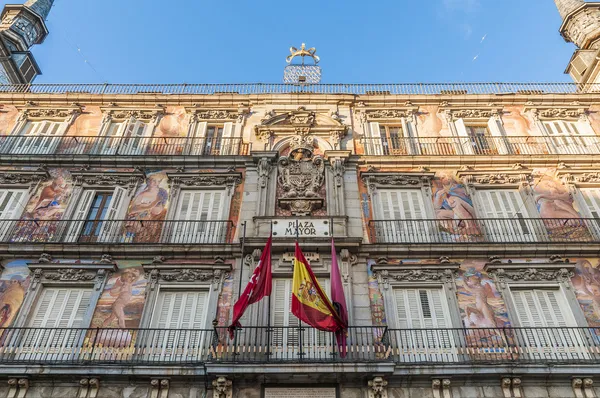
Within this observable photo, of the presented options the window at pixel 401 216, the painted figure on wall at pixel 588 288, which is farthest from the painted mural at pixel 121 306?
the painted figure on wall at pixel 588 288

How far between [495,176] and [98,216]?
1318 cm

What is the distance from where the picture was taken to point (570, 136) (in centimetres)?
1802

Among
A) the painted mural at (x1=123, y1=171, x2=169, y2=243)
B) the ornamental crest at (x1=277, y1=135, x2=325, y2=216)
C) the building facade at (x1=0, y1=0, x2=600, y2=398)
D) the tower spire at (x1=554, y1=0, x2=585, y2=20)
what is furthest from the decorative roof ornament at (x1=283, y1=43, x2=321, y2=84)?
the tower spire at (x1=554, y1=0, x2=585, y2=20)

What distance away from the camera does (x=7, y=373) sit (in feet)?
36.7

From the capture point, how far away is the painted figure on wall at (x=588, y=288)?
12.9 metres

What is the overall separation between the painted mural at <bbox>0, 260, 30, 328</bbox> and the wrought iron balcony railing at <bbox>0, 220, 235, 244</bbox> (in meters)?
0.89

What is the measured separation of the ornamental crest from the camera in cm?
1562

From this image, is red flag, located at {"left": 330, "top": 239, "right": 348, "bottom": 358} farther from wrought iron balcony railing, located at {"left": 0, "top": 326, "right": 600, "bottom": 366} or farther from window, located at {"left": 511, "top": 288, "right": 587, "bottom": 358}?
window, located at {"left": 511, "top": 288, "right": 587, "bottom": 358}

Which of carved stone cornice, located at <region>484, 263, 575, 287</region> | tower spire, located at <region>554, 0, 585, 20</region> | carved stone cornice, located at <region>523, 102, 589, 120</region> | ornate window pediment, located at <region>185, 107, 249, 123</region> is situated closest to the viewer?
carved stone cornice, located at <region>484, 263, 575, 287</region>

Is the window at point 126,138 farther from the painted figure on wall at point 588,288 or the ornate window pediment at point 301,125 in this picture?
the painted figure on wall at point 588,288

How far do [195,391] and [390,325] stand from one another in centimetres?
513

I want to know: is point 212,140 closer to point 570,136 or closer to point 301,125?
point 301,125

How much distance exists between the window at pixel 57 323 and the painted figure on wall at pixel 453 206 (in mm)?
10742

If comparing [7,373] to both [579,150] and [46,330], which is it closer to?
[46,330]
